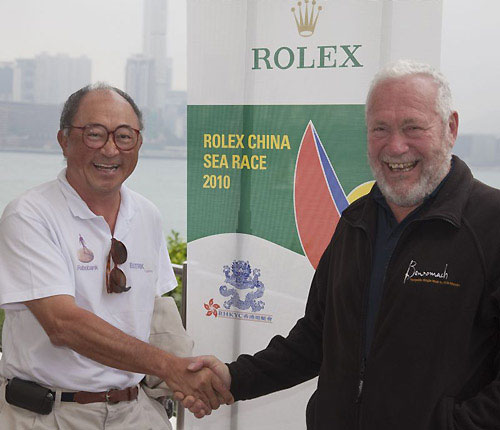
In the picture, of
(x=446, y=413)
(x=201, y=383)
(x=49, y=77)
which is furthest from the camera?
(x=49, y=77)

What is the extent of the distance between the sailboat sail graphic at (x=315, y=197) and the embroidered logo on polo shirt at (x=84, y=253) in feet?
4.02

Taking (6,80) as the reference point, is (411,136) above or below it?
below

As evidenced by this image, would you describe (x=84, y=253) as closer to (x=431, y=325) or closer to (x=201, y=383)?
(x=201, y=383)

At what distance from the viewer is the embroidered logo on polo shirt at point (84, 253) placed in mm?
2615

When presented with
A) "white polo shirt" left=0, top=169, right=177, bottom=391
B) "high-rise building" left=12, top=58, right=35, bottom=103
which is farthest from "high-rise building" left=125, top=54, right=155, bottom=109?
"white polo shirt" left=0, top=169, right=177, bottom=391

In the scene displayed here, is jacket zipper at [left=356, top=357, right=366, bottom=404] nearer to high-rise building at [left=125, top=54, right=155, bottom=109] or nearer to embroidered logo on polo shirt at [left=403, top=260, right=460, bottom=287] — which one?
embroidered logo on polo shirt at [left=403, top=260, right=460, bottom=287]

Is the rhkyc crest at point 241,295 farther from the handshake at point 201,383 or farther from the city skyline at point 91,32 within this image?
the city skyline at point 91,32

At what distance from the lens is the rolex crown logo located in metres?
3.35

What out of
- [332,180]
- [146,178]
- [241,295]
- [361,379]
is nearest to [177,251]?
[146,178]

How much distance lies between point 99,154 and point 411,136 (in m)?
1.13

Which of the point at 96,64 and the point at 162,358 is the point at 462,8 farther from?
the point at 96,64

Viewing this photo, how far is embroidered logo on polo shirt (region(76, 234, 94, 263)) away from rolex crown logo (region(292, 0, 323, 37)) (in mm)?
1455

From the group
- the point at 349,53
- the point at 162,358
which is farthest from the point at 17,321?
the point at 349,53

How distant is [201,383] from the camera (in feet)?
9.55
